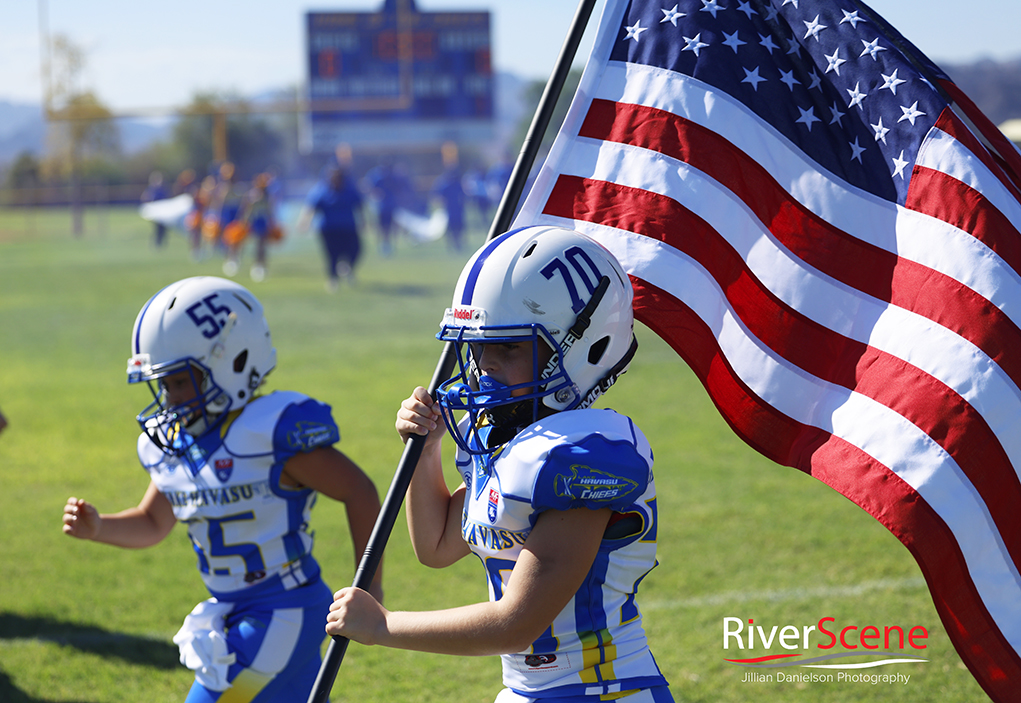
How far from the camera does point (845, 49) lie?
2760 mm

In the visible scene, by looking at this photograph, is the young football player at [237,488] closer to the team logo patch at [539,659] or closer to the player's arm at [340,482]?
the player's arm at [340,482]

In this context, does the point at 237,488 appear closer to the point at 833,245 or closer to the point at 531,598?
the point at 531,598

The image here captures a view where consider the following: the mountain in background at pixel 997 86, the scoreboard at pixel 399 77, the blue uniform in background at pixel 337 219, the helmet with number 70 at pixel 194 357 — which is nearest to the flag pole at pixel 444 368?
the helmet with number 70 at pixel 194 357

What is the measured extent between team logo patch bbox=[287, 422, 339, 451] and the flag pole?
1.92 ft

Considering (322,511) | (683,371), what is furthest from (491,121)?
(322,511)

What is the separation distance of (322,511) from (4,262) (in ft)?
79.4

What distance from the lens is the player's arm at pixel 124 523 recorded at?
3.20 metres

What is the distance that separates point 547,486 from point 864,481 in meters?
1.05

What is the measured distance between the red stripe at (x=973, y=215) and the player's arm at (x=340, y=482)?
1.88 metres

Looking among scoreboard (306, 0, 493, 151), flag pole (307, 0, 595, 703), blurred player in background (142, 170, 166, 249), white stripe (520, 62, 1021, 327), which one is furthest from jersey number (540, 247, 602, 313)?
scoreboard (306, 0, 493, 151)

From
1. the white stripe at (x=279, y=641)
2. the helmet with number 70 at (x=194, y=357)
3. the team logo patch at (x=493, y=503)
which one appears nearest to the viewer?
the team logo patch at (x=493, y=503)

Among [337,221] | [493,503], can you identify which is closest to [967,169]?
[493,503]

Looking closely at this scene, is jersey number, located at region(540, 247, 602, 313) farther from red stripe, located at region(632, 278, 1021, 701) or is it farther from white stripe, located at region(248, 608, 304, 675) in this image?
white stripe, located at region(248, 608, 304, 675)

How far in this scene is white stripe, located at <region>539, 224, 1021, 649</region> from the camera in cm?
242
